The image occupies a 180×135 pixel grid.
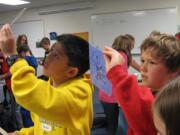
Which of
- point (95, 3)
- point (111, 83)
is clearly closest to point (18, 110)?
point (111, 83)

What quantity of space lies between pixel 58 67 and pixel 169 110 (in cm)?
77

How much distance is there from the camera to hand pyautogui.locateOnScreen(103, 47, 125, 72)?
3.44 ft

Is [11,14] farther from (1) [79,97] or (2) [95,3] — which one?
(1) [79,97]

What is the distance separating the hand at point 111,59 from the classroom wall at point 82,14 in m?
5.94

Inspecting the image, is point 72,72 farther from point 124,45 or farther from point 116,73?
point 124,45

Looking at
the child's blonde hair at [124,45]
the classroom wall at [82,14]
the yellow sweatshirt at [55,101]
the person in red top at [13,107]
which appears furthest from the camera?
the classroom wall at [82,14]

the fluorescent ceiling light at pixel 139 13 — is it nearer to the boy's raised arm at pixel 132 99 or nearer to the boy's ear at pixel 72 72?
the boy's ear at pixel 72 72

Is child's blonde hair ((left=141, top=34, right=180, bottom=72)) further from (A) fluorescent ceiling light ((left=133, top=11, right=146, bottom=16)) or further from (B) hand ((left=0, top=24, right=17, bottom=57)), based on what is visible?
(A) fluorescent ceiling light ((left=133, top=11, right=146, bottom=16))

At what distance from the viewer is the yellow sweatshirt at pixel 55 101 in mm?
1136

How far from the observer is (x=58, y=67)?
1323 millimetres

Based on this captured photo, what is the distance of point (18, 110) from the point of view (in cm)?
412

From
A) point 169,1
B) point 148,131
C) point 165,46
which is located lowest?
point 148,131

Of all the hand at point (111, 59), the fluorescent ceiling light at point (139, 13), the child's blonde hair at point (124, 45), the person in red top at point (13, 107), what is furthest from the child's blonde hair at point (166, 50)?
the fluorescent ceiling light at point (139, 13)

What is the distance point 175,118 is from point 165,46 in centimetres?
55
